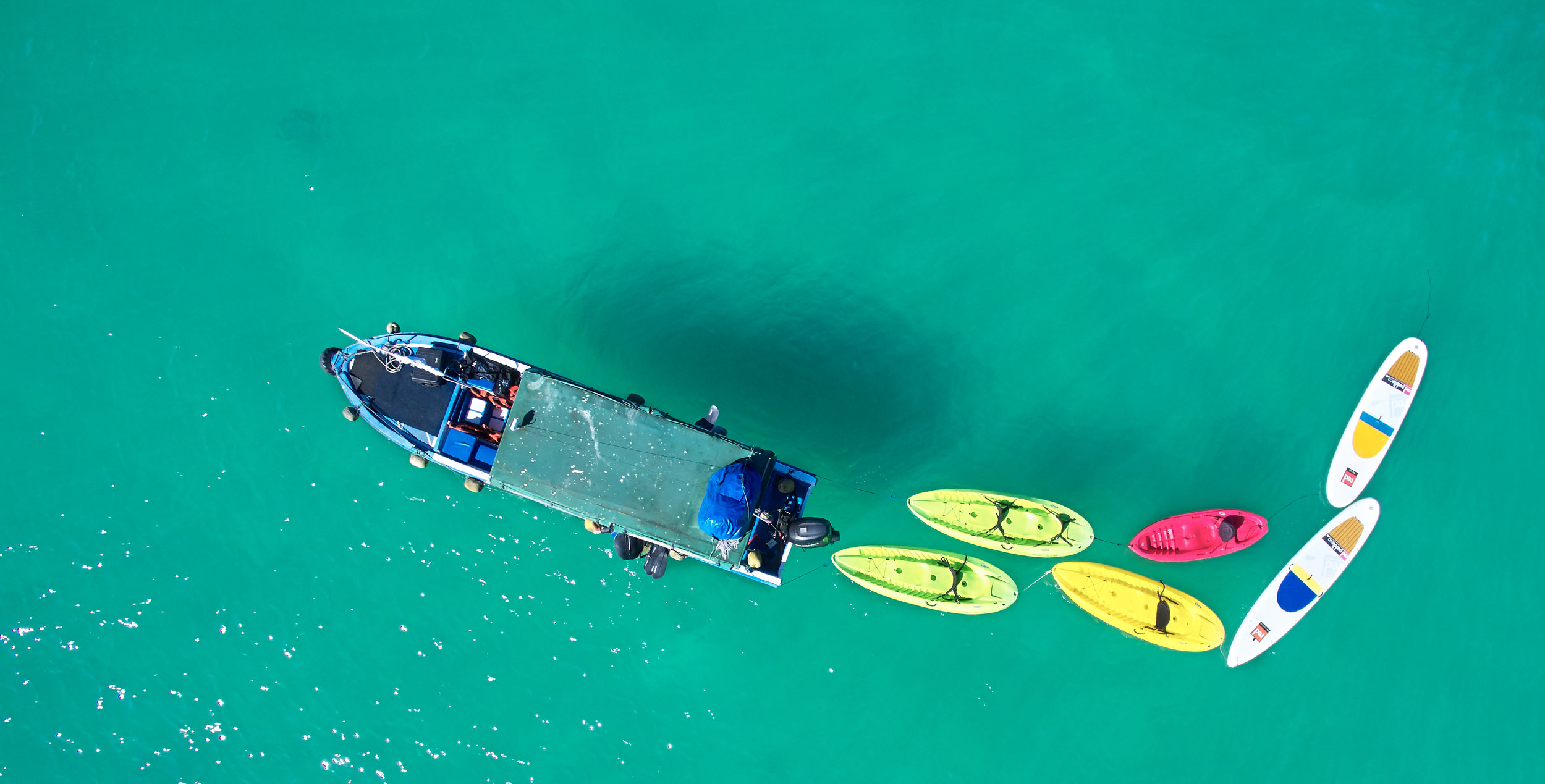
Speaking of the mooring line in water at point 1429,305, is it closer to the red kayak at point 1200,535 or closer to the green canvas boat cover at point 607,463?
the red kayak at point 1200,535

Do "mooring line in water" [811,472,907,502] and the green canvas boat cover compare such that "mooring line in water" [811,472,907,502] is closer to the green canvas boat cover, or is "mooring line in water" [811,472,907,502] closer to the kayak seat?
the green canvas boat cover

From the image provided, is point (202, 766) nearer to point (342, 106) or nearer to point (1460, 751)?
point (342, 106)

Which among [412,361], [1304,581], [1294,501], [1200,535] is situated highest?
[1294,501]

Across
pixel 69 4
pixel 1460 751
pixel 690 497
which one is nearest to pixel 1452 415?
pixel 1460 751

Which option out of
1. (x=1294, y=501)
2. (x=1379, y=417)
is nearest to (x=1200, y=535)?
(x=1294, y=501)

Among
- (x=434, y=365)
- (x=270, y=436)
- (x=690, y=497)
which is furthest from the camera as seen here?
(x=270, y=436)

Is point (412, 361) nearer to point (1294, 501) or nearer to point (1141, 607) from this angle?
point (1141, 607)

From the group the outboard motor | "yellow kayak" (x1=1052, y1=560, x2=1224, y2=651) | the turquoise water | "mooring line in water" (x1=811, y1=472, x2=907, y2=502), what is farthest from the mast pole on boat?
"yellow kayak" (x1=1052, y1=560, x2=1224, y2=651)
